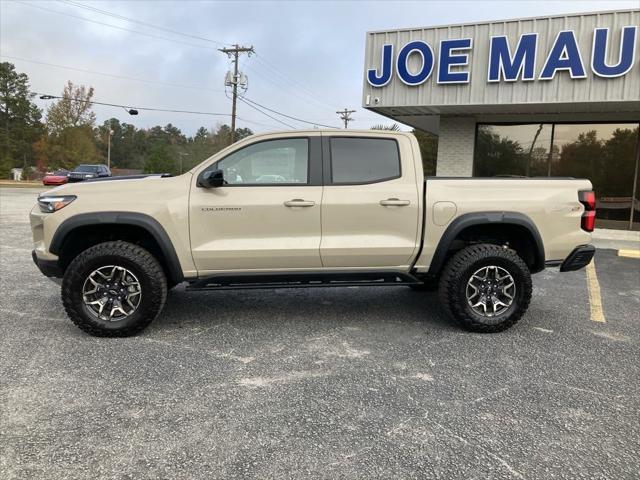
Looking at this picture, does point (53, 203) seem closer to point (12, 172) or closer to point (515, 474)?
point (515, 474)

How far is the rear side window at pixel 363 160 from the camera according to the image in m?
4.55

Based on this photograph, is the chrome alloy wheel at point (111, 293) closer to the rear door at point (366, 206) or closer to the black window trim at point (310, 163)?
the black window trim at point (310, 163)

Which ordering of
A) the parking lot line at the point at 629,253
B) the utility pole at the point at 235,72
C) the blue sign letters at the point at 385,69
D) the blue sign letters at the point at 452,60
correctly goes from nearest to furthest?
the parking lot line at the point at 629,253 < the blue sign letters at the point at 452,60 < the blue sign letters at the point at 385,69 < the utility pole at the point at 235,72

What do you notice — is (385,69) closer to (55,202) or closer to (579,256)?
(579,256)

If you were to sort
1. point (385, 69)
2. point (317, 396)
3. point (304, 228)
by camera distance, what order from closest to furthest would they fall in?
point (317, 396) → point (304, 228) → point (385, 69)

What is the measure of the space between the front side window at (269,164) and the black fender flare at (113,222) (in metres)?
0.74

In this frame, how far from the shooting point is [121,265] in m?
4.21

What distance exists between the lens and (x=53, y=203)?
167 inches

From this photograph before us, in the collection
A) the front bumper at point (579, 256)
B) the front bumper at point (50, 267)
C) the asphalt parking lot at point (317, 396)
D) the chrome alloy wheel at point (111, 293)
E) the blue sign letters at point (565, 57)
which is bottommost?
the asphalt parking lot at point (317, 396)

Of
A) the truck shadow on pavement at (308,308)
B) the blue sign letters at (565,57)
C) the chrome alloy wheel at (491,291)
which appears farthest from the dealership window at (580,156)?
the chrome alloy wheel at (491,291)

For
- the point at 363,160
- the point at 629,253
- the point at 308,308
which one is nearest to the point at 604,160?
the point at 629,253

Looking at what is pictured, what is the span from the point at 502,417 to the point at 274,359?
1699mm

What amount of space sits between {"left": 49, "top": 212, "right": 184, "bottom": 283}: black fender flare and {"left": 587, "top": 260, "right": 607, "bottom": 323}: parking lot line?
4329 mm

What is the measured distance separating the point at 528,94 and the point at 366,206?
27.7 ft
